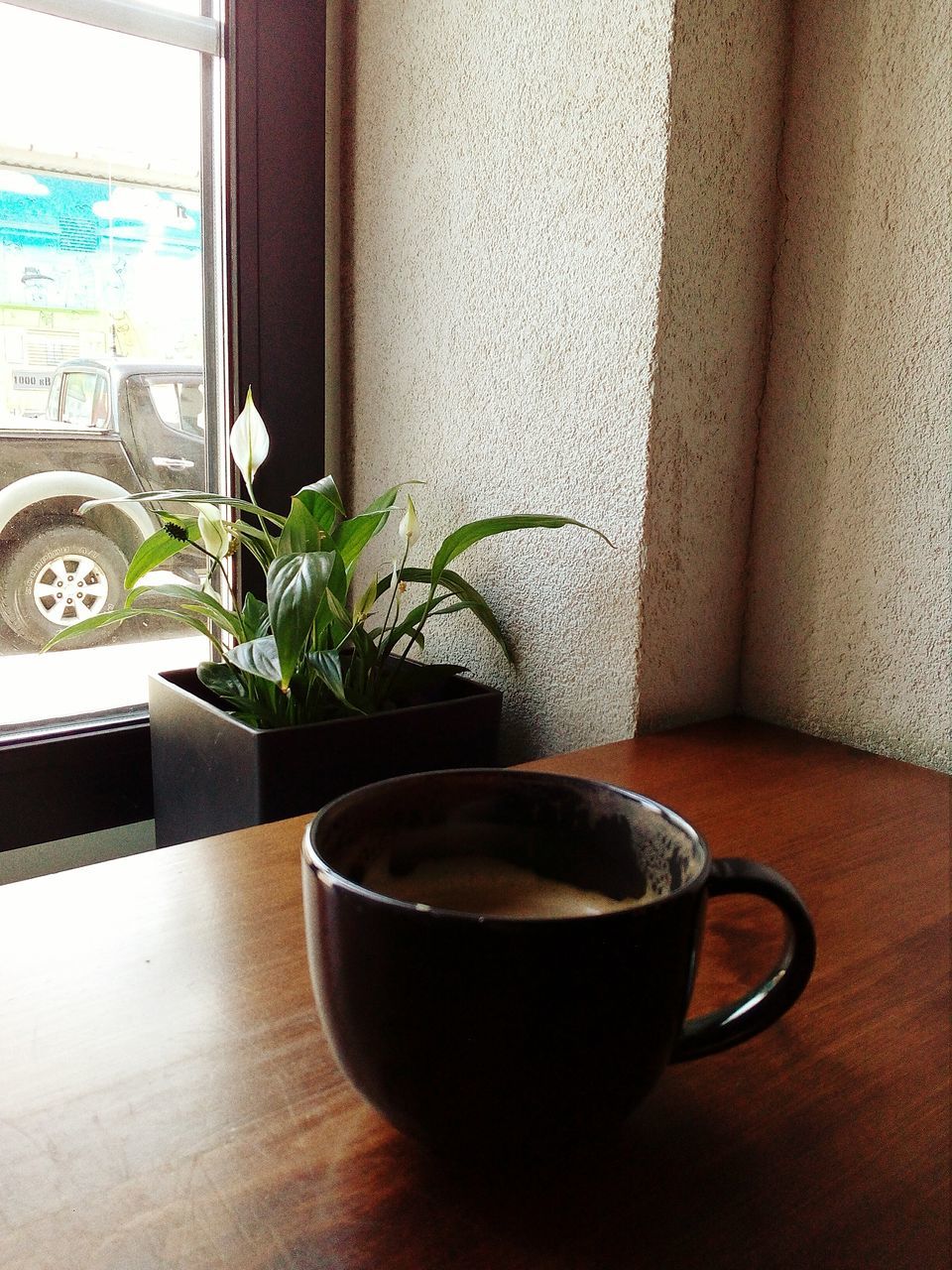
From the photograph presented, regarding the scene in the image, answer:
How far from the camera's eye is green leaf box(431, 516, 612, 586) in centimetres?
82

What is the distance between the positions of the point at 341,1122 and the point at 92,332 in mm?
850

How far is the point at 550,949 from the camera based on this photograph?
25 centimetres

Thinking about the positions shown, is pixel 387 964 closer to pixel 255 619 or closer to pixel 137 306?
pixel 255 619

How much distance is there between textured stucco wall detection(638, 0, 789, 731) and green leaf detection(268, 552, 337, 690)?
270mm

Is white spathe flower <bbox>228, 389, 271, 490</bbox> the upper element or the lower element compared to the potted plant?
upper

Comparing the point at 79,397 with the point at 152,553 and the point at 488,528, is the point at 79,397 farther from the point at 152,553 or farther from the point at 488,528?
the point at 488,528

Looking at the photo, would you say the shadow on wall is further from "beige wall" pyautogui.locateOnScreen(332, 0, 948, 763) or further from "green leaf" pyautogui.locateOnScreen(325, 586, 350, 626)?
"green leaf" pyautogui.locateOnScreen(325, 586, 350, 626)

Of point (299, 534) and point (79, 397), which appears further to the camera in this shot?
point (79, 397)

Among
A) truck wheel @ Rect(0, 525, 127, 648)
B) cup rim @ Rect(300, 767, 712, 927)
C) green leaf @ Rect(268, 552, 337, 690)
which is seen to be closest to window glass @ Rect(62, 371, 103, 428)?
truck wheel @ Rect(0, 525, 127, 648)

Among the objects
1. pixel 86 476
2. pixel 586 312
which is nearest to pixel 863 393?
pixel 586 312

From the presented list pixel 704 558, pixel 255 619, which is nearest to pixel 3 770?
pixel 255 619

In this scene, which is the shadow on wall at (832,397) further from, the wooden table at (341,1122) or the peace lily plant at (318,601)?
the wooden table at (341,1122)

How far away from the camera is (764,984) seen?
0.31 metres

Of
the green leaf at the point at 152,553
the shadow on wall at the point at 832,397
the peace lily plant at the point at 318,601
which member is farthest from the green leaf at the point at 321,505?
the shadow on wall at the point at 832,397
